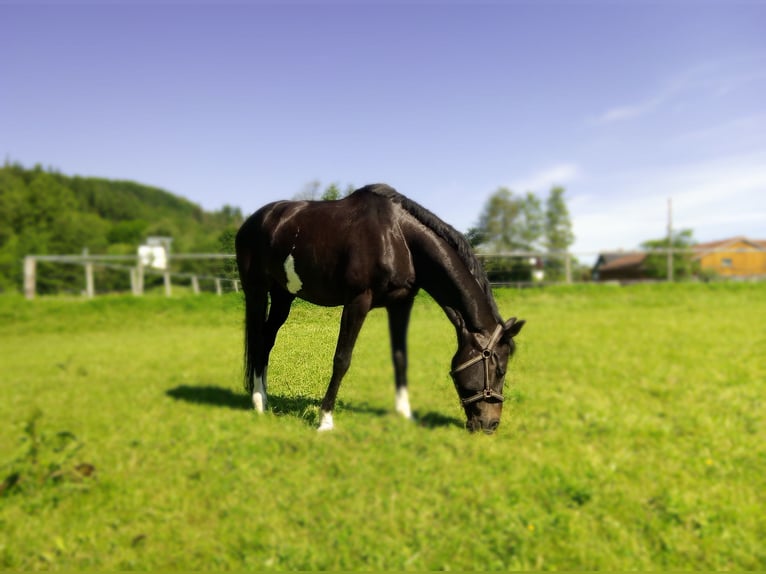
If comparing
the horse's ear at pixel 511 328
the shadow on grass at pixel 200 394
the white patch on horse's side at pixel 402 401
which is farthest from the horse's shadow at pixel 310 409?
the shadow on grass at pixel 200 394

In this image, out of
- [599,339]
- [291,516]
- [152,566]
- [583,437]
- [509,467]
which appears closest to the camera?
[152,566]

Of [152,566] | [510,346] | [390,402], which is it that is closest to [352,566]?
[152,566]

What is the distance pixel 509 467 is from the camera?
11.2m

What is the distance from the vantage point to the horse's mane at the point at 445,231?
109 cm

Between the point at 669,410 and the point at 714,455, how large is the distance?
120 inches

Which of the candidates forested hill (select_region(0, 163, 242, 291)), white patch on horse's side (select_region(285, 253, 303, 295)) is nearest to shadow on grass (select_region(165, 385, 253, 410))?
forested hill (select_region(0, 163, 242, 291))

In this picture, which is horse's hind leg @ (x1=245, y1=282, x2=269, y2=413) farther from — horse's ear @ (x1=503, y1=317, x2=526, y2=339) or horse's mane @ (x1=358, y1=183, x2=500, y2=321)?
horse's ear @ (x1=503, y1=317, x2=526, y2=339)

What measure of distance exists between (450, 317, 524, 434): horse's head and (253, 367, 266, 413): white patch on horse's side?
501 millimetres

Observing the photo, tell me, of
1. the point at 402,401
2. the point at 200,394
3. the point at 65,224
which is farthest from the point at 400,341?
the point at 65,224

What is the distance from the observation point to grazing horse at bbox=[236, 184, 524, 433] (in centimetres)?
105

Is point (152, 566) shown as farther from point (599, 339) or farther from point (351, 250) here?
point (599, 339)

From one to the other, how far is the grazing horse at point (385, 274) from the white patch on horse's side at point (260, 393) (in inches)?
5.4

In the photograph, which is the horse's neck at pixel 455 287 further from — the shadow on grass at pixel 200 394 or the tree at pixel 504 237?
the shadow on grass at pixel 200 394

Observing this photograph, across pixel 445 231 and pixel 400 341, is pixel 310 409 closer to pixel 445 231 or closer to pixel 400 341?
pixel 400 341
